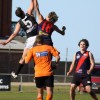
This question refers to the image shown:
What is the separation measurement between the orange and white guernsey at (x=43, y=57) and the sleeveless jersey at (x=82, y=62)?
6.43 ft

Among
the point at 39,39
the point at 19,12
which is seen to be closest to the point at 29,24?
the point at 19,12

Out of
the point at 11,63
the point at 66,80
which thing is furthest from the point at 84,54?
the point at 11,63

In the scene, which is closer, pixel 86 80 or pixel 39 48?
pixel 39 48

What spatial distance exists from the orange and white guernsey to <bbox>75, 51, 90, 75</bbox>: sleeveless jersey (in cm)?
196

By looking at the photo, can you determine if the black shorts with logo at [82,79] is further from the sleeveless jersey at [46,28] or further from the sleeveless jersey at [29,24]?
the sleeveless jersey at [29,24]

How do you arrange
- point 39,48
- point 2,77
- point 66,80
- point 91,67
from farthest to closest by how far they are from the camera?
point 66,80 < point 2,77 < point 91,67 < point 39,48

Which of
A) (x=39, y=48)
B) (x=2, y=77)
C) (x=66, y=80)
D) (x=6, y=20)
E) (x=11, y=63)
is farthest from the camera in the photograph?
(x=6, y=20)

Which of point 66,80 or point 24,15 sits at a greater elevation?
point 24,15

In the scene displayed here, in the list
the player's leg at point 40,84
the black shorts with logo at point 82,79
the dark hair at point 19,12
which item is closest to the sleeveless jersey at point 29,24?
the dark hair at point 19,12

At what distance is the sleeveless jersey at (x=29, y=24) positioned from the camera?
57.9 feet

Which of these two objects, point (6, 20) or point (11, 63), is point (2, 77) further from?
point (6, 20)

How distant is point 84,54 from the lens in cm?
1886

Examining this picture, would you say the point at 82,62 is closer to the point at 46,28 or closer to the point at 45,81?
the point at 46,28

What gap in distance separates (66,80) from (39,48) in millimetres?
26502
